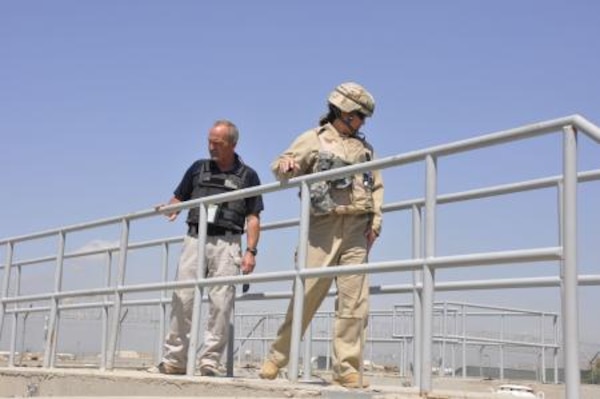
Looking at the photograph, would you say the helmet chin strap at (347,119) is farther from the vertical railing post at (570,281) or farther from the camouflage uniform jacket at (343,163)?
the vertical railing post at (570,281)

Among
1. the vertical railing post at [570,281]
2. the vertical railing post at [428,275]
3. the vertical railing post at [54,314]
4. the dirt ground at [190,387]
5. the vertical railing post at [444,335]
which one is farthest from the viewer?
the vertical railing post at [444,335]

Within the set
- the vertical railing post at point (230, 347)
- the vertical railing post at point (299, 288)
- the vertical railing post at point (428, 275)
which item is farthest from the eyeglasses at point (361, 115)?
the vertical railing post at point (230, 347)

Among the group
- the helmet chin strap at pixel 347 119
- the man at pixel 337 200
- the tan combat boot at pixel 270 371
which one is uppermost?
the helmet chin strap at pixel 347 119

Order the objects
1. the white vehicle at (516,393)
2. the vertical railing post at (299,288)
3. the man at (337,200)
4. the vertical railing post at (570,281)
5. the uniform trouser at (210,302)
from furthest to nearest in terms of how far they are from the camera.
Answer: the uniform trouser at (210,302)
the man at (337,200)
the vertical railing post at (299,288)
the white vehicle at (516,393)
the vertical railing post at (570,281)

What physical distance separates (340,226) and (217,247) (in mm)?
1262

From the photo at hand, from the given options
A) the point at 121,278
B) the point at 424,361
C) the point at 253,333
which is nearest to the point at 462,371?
the point at 253,333

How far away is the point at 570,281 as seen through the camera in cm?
329

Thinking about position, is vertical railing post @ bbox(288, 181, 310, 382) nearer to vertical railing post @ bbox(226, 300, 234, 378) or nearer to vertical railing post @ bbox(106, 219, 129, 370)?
vertical railing post @ bbox(226, 300, 234, 378)

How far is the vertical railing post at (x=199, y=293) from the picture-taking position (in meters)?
5.37

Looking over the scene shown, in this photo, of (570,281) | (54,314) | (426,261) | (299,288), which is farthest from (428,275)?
(54,314)

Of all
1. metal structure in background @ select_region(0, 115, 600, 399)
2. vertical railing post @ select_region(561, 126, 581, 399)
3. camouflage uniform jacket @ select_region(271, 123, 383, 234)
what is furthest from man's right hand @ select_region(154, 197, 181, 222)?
vertical railing post @ select_region(561, 126, 581, 399)

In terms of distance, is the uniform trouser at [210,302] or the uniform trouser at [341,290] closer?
the uniform trouser at [341,290]

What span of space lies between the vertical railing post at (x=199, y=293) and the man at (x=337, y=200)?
58 cm

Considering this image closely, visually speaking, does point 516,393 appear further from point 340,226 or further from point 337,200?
point 337,200
